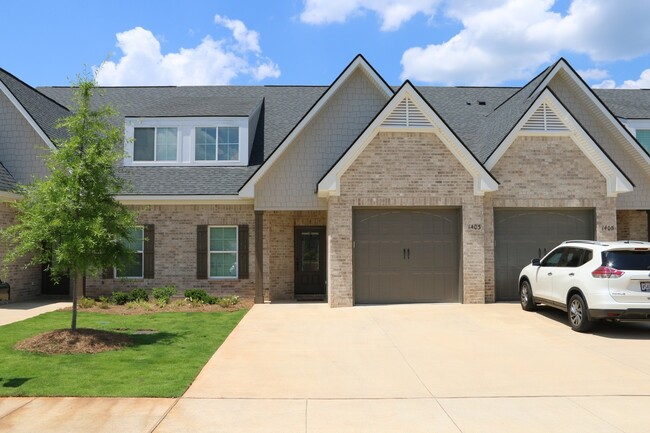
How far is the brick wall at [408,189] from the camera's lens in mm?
13945

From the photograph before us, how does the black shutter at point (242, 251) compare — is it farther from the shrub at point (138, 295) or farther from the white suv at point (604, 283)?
the white suv at point (604, 283)

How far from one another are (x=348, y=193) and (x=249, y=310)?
445 centimetres

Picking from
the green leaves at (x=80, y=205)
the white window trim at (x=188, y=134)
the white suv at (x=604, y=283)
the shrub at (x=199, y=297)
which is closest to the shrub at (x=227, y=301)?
the shrub at (x=199, y=297)

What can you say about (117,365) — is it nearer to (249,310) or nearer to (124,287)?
(249,310)

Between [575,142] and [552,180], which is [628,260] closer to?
[552,180]

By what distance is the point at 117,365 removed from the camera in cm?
770

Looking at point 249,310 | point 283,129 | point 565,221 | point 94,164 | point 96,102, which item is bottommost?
point 249,310

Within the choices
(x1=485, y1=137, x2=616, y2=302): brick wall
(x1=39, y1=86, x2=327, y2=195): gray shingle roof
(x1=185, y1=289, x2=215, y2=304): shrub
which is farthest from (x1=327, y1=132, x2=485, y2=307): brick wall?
(x1=39, y1=86, x2=327, y2=195): gray shingle roof

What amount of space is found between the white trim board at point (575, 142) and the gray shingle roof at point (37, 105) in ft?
46.8

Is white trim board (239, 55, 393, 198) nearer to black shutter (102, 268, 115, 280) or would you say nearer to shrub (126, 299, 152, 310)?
shrub (126, 299, 152, 310)

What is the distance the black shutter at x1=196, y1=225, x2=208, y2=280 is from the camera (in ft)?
51.7

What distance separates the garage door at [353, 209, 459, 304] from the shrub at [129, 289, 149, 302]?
6.53 m

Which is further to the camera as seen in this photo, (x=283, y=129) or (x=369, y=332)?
(x=283, y=129)

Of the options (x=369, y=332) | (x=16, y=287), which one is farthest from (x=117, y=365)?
(x=16, y=287)
